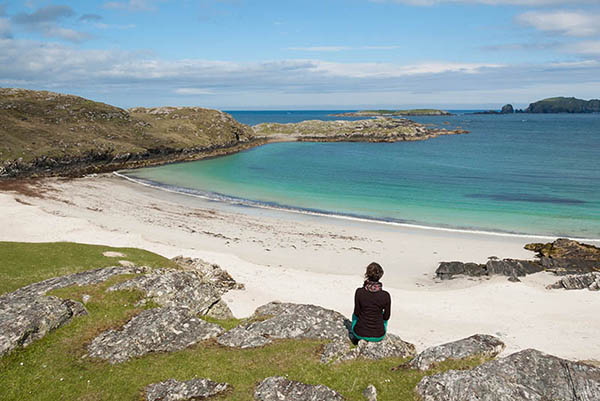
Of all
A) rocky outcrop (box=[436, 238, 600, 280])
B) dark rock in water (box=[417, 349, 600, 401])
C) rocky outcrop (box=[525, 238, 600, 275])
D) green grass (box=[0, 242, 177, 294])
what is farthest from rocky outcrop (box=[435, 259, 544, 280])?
green grass (box=[0, 242, 177, 294])

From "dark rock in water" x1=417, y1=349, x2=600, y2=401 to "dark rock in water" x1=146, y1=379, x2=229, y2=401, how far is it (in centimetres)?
609

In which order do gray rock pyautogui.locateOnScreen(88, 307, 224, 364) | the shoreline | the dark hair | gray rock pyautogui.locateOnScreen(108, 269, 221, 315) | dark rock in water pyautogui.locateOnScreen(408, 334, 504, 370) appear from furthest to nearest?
1. the shoreline
2. gray rock pyautogui.locateOnScreen(108, 269, 221, 315)
3. gray rock pyautogui.locateOnScreen(88, 307, 224, 364)
4. the dark hair
5. dark rock in water pyautogui.locateOnScreen(408, 334, 504, 370)

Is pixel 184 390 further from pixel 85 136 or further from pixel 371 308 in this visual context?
pixel 85 136

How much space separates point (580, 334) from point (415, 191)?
43.6 m

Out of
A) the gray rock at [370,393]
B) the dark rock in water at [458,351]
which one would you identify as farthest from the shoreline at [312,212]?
the gray rock at [370,393]

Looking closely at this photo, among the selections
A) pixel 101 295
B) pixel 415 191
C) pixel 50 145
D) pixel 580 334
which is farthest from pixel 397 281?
pixel 50 145

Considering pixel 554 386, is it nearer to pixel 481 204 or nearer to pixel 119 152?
pixel 481 204

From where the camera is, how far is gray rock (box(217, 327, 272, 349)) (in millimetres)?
15047

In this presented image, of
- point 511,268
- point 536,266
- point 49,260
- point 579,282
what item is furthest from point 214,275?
point 579,282

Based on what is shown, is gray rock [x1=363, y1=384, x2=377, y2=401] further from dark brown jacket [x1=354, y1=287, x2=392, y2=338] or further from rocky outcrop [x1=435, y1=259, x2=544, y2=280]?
rocky outcrop [x1=435, y1=259, x2=544, y2=280]

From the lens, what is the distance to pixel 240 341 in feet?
50.2

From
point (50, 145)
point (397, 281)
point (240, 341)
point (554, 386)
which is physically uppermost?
point (50, 145)

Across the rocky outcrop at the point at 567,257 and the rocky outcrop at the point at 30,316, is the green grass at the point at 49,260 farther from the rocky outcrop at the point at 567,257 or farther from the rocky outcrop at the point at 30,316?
the rocky outcrop at the point at 567,257

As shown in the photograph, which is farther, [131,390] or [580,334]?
[580,334]
